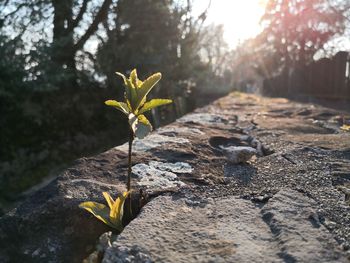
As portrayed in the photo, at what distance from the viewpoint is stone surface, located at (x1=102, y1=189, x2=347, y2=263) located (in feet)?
3.45

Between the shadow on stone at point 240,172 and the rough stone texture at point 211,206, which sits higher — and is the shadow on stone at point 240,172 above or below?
below

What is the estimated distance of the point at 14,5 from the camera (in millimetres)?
7117

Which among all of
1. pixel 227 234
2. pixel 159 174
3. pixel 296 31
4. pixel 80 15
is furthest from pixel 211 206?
pixel 296 31

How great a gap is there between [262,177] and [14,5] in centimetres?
680

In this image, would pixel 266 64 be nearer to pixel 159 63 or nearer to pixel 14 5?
pixel 159 63

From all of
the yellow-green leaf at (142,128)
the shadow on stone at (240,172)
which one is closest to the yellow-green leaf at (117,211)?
the yellow-green leaf at (142,128)

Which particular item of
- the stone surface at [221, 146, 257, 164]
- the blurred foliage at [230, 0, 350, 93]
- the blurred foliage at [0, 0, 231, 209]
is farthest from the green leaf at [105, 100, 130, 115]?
the blurred foliage at [230, 0, 350, 93]

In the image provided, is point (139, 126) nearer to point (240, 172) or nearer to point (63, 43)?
point (240, 172)

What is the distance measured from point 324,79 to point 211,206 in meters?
8.47

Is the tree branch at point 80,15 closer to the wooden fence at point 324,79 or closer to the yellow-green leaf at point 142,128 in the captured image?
the wooden fence at point 324,79

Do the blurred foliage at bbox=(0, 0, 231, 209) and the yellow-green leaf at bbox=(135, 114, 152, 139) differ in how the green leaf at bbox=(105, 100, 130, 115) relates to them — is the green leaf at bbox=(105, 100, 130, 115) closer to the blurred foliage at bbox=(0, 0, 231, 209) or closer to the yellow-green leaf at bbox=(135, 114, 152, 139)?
the yellow-green leaf at bbox=(135, 114, 152, 139)

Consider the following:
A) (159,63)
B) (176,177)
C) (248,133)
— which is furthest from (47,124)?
(176,177)

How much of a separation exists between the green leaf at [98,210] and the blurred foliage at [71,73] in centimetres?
475

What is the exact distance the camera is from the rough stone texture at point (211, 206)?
1.11 metres
